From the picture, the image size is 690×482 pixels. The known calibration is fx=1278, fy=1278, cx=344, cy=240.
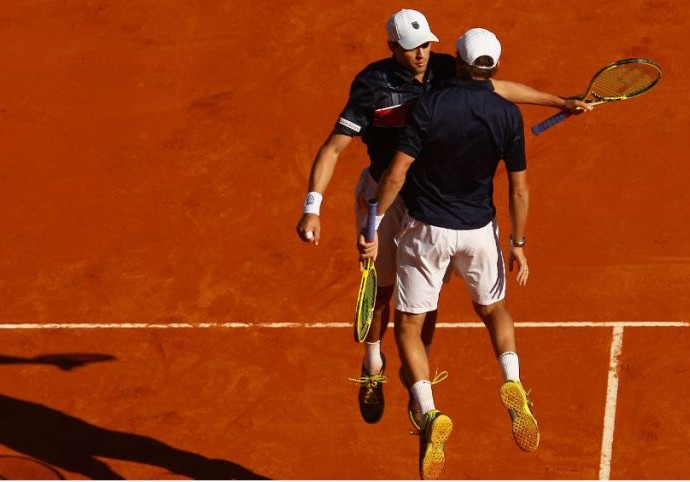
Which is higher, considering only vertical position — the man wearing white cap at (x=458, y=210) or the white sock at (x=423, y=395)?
the man wearing white cap at (x=458, y=210)

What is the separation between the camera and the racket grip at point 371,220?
8992 mm

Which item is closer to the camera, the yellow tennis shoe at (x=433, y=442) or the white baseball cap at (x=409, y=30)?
the white baseball cap at (x=409, y=30)

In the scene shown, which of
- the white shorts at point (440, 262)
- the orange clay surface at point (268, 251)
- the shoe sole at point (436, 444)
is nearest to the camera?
the shoe sole at point (436, 444)

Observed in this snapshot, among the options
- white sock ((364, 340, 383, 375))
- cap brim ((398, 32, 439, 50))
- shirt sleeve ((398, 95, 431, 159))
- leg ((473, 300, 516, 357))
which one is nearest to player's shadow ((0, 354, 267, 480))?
white sock ((364, 340, 383, 375))

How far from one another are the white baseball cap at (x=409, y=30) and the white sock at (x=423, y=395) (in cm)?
245

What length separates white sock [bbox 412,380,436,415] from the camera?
9.28 metres

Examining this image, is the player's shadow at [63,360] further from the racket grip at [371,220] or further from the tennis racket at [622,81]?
the tennis racket at [622,81]

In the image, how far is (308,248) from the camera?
13133 millimetres

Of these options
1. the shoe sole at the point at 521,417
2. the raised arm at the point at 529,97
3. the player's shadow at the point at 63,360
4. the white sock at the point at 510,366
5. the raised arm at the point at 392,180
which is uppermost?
the raised arm at the point at 529,97

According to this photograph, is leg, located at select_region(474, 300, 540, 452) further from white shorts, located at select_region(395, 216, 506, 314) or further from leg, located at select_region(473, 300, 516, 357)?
white shorts, located at select_region(395, 216, 506, 314)

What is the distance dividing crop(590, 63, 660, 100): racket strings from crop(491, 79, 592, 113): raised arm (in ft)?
1.55

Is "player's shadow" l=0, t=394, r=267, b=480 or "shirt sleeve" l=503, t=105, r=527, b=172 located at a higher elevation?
"shirt sleeve" l=503, t=105, r=527, b=172

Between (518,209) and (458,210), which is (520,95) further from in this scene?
(458,210)

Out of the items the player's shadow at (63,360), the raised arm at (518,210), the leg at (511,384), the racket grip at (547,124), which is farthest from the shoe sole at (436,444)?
the player's shadow at (63,360)
